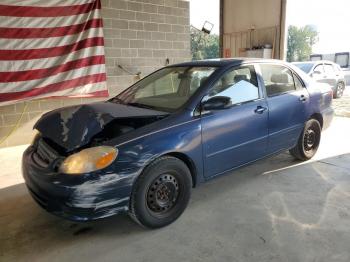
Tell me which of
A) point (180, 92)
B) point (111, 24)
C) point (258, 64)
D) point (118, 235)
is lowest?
point (118, 235)

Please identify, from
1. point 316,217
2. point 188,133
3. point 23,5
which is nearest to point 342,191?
point 316,217

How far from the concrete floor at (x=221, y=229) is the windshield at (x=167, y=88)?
1068mm

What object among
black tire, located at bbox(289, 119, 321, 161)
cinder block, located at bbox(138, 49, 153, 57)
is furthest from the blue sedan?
cinder block, located at bbox(138, 49, 153, 57)

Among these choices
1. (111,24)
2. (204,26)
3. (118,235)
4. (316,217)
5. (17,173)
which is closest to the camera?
(118,235)

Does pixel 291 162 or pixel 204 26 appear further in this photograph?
pixel 204 26

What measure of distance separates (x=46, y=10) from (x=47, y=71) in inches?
40.0

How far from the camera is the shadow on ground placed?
2.46 m

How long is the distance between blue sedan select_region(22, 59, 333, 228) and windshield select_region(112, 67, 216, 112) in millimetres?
13

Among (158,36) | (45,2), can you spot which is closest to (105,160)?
(45,2)

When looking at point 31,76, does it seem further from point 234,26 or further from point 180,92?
point 234,26

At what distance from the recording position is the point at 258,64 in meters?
3.65

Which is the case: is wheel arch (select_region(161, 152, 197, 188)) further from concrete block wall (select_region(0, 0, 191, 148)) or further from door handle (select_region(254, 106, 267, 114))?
concrete block wall (select_region(0, 0, 191, 148))

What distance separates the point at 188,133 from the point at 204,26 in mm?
6478

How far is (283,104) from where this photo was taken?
3762 mm
